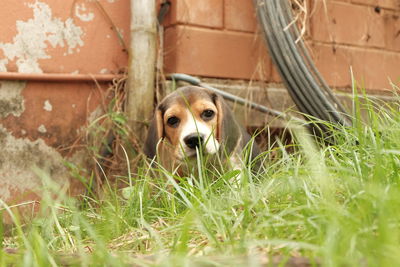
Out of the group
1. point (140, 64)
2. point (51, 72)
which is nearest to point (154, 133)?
point (140, 64)

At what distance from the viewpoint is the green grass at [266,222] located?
126cm

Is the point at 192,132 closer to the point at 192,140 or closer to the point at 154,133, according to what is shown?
the point at 192,140

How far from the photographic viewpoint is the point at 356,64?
15.4 feet

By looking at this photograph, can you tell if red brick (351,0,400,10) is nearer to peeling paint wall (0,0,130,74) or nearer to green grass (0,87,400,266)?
peeling paint wall (0,0,130,74)

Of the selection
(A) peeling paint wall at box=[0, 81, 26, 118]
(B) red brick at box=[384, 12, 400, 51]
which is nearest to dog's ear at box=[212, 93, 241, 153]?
(A) peeling paint wall at box=[0, 81, 26, 118]

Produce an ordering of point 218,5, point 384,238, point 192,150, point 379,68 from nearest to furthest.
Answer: point 384,238
point 192,150
point 218,5
point 379,68

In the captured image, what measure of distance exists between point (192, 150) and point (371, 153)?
1.36m

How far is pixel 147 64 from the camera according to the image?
389cm

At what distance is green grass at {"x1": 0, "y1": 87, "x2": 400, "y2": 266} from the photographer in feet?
4.15

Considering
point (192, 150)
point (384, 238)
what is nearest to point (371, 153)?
point (384, 238)

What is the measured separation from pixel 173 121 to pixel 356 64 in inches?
79.7

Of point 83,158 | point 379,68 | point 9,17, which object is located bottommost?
point 83,158

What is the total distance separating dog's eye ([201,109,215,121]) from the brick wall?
0.66 meters

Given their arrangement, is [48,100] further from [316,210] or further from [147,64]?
[316,210]
